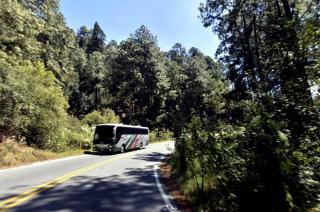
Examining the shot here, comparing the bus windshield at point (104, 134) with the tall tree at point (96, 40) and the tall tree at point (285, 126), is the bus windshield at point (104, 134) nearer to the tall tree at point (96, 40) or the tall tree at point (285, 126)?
the tall tree at point (285, 126)

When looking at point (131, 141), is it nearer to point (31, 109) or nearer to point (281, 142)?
point (31, 109)

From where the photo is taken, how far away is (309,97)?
6441 mm

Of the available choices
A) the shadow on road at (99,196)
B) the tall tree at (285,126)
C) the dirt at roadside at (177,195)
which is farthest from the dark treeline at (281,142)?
the shadow on road at (99,196)

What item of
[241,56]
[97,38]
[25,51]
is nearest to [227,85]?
[241,56]

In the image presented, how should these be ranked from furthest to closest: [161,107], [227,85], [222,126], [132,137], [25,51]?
[161,107], [227,85], [132,137], [25,51], [222,126]

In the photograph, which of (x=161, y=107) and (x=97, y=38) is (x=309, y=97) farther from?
(x=97, y=38)

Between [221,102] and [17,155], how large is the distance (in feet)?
93.9

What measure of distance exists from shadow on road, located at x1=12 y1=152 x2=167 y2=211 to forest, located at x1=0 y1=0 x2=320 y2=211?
4.35 ft

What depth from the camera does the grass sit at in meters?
19.7

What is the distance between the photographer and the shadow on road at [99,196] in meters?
8.85

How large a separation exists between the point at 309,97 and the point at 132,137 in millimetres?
31117

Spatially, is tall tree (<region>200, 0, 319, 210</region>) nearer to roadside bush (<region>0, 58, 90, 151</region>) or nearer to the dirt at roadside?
the dirt at roadside

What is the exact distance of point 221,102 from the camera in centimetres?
4466


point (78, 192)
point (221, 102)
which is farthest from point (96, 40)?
point (78, 192)
